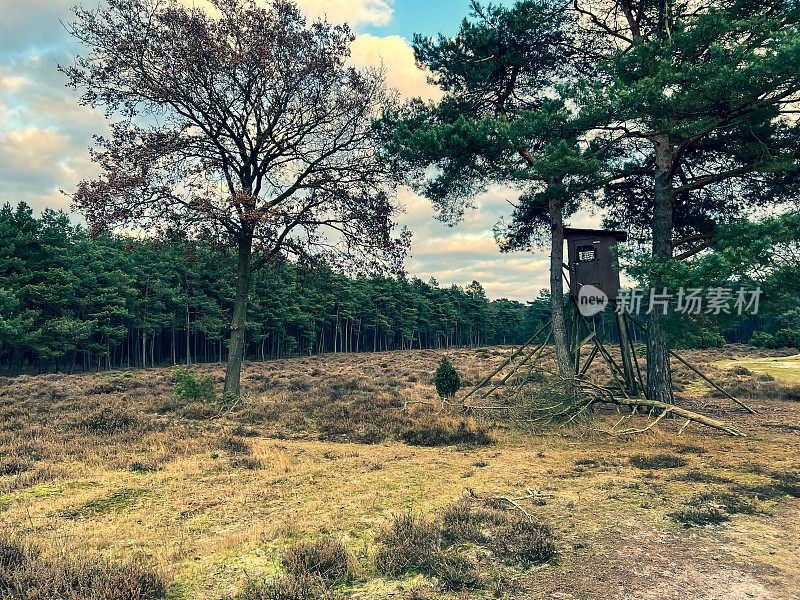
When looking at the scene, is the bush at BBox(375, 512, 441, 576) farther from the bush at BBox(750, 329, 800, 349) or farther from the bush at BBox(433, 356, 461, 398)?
the bush at BBox(750, 329, 800, 349)

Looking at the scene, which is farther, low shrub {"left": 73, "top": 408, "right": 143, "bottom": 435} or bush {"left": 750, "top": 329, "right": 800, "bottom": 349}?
bush {"left": 750, "top": 329, "right": 800, "bottom": 349}

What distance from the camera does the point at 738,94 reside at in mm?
9570

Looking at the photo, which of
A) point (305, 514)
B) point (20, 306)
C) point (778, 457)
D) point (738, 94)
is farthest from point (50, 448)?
point (20, 306)

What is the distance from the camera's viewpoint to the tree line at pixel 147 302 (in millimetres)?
35062

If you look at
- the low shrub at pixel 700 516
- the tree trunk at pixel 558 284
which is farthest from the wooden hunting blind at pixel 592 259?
the low shrub at pixel 700 516

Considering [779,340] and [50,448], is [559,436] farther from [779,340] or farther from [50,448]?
[779,340]

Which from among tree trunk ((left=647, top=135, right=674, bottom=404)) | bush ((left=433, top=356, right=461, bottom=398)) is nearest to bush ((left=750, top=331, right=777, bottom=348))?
tree trunk ((left=647, top=135, right=674, bottom=404))

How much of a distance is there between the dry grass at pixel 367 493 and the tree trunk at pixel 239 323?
2.30 m

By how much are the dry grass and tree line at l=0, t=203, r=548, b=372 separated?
762cm

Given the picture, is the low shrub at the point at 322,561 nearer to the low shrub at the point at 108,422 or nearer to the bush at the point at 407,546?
the bush at the point at 407,546

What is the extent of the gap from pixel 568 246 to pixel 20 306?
45388 mm

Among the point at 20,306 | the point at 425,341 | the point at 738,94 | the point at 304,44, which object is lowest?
the point at 425,341

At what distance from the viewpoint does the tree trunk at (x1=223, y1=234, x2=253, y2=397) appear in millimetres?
16188

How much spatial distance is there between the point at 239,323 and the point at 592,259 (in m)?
13.6
